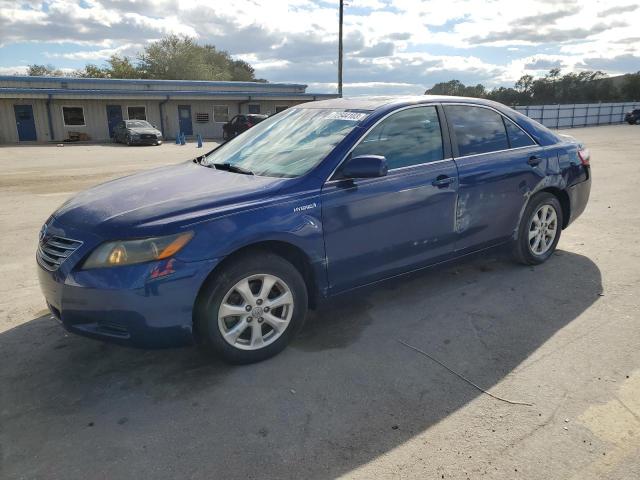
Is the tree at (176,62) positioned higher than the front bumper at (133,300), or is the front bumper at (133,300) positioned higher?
the tree at (176,62)

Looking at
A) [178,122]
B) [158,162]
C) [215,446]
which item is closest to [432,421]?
[215,446]

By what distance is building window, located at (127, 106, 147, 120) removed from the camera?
32.2m

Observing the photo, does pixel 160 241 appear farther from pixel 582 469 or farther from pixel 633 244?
pixel 633 244

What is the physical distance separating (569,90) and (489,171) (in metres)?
70.4

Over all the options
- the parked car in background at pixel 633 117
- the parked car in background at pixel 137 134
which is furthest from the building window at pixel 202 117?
the parked car in background at pixel 633 117

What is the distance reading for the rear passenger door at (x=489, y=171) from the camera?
4.14 metres

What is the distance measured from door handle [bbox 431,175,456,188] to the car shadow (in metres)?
0.76

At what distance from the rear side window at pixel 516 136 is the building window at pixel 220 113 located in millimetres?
32995

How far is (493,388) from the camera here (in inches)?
116

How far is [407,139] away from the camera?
153 inches

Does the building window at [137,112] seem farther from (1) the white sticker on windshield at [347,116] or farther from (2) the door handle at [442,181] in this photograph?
(2) the door handle at [442,181]

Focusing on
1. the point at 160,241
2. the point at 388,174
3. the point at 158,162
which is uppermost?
the point at 388,174

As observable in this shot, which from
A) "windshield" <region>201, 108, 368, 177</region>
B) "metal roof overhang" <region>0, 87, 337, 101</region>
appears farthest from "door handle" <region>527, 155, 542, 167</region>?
"metal roof overhang" <region>0, 87, 337, 101</region>

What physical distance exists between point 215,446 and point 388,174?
2161 mm
